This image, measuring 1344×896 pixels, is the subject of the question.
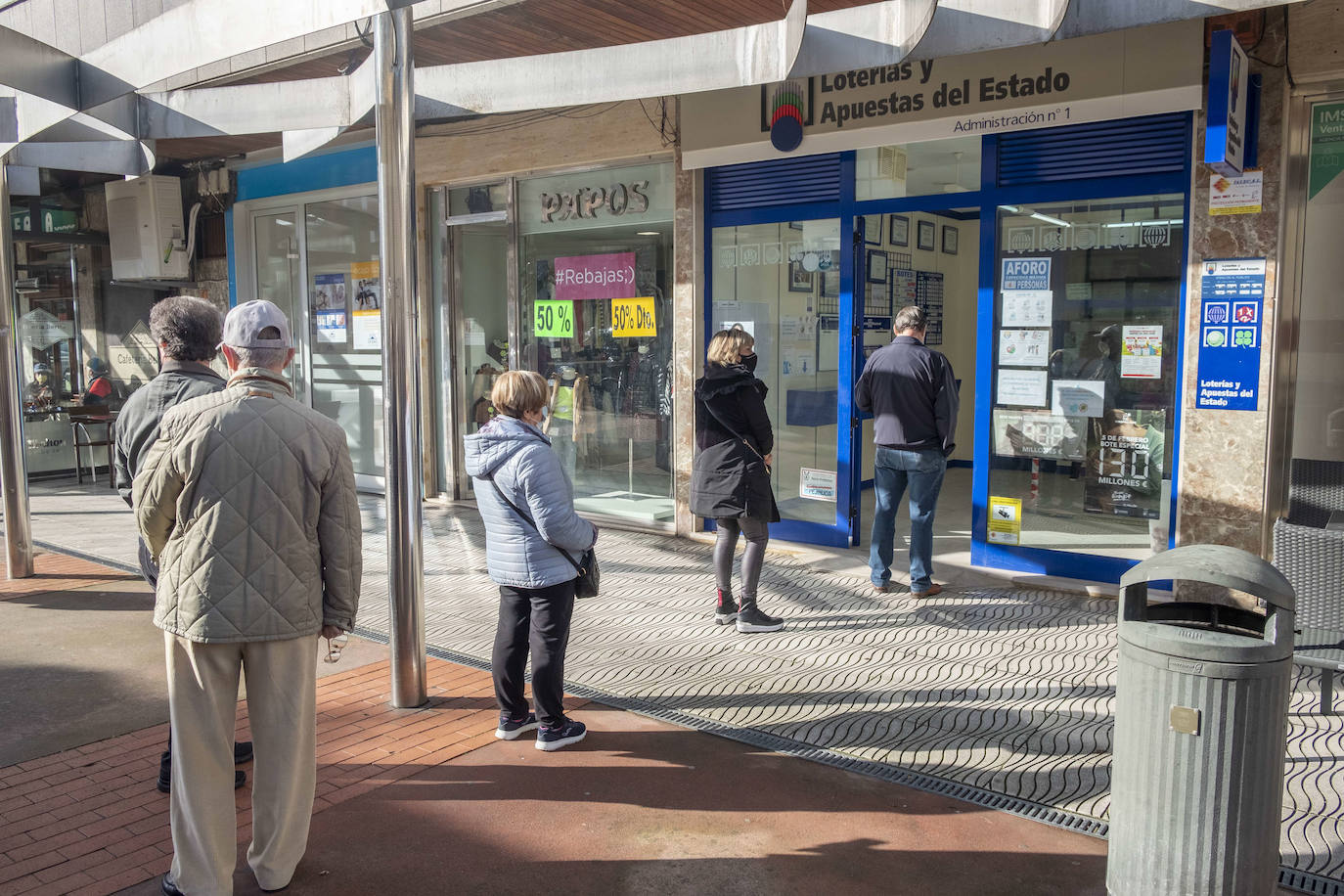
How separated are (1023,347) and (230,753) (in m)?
5.71

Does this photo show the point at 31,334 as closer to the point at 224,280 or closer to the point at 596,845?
the point at 224,280

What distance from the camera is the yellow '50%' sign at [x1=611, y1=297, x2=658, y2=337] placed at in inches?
358

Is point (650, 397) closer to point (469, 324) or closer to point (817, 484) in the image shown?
point (817, 484)

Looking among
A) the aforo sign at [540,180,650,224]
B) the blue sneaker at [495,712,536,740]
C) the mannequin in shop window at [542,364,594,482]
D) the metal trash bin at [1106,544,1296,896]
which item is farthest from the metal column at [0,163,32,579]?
the metal trash bin at [1106,544,1296,896]

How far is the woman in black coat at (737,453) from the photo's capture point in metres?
6.05

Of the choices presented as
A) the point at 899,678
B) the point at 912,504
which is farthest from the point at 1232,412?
the point at 899,678

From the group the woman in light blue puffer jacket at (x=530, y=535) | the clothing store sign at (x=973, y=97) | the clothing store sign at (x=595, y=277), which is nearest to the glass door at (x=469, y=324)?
the clothing store sign at (x=595, y=277)

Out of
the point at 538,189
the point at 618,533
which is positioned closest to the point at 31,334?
the point at 538,189

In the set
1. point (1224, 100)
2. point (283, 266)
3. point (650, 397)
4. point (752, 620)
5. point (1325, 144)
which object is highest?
point (1224, 100)

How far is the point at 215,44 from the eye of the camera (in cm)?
521

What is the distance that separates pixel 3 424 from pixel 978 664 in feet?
22.7

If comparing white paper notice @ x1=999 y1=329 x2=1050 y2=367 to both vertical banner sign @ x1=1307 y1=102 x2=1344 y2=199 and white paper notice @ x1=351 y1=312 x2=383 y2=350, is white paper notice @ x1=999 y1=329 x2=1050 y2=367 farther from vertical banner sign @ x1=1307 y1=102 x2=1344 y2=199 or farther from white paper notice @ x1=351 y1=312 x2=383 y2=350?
white paper notice @ x1=351 y1=312 x2=383 y2=350

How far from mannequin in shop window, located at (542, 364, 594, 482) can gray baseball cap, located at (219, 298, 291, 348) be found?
20.4 feet

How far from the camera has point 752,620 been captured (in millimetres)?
6254
